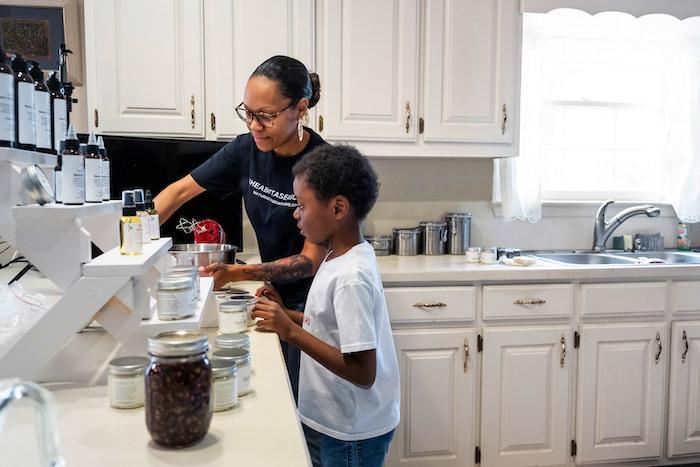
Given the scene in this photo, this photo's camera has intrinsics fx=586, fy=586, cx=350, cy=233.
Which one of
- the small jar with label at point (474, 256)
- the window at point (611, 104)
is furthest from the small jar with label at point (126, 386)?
the window at point (611, 104)

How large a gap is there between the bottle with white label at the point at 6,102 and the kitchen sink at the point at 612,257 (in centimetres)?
244

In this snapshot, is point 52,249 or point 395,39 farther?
point 395,39

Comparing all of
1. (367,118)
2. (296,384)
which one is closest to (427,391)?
(296,384)

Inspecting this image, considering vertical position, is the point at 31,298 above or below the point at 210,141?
below

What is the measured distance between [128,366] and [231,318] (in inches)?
14.7

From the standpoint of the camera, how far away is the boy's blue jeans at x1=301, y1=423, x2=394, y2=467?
4.25ft

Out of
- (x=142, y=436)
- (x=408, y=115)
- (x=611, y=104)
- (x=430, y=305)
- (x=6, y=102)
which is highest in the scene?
(x=611, y=104)

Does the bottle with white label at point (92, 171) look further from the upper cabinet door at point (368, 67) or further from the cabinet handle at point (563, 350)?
the cabinet handle at point (563, 350)

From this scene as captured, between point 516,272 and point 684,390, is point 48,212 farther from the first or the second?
point 684,390

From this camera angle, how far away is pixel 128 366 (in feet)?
3.01

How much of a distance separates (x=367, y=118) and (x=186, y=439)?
1986 mm

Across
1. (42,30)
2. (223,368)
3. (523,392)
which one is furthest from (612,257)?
(42,30)

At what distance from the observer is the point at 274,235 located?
5.83 feet

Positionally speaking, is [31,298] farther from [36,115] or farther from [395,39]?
[395,39]
